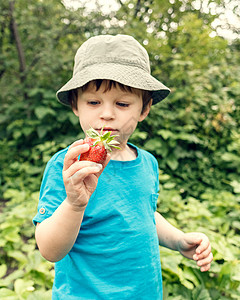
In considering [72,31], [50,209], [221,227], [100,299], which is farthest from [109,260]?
[72,31]

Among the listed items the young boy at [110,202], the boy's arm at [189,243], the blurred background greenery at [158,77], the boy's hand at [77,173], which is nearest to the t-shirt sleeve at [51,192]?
the young boy at [110,202]

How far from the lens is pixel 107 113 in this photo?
0.97 metres

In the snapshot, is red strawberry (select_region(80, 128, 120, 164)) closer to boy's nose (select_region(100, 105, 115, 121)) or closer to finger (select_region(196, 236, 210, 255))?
boy's nose (select_region(100, 105, 115, 121))

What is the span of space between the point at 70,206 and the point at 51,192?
19 cm

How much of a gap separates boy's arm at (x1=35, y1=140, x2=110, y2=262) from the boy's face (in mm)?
243

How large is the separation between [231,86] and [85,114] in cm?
398

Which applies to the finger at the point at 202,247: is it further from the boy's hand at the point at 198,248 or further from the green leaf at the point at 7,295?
the green leaf at the point at 7,295

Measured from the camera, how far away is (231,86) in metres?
4.35

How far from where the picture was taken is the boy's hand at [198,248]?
118 centimetres

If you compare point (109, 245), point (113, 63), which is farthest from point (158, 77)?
point (109, 245)

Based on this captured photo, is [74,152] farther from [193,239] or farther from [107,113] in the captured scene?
[193,239]

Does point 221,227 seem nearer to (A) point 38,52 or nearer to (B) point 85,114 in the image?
(B) point 85,114

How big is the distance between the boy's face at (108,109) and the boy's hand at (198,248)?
61 cm

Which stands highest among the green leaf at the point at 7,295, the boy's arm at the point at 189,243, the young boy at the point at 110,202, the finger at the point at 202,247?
the young boy at the point at 110,202
